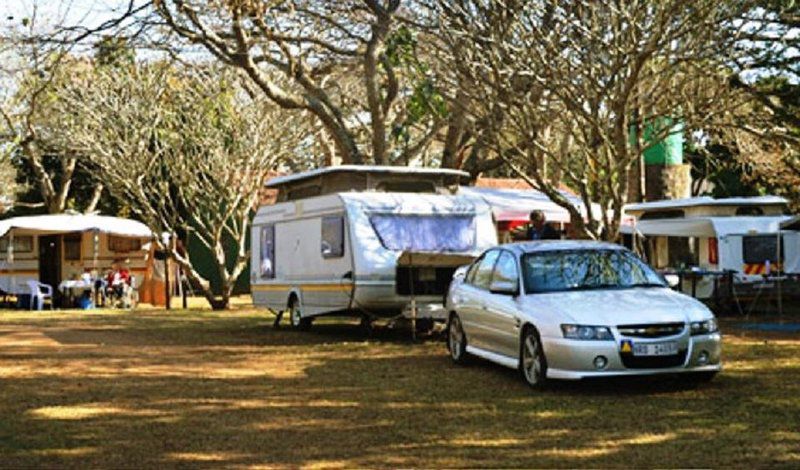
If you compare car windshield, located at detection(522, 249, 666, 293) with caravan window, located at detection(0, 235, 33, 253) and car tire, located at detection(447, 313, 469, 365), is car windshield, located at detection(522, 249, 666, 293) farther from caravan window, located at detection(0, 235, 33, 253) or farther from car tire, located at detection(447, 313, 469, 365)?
caravan window, located at detection(0, 235, 33, 253)

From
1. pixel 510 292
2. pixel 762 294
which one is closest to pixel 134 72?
pixel 762 294

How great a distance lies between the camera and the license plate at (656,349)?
1058cm

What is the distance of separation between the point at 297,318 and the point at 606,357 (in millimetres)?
10108

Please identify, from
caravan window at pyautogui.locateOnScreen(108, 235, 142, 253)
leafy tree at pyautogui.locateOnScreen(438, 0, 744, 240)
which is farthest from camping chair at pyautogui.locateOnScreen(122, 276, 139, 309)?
leafy tree at pyautogui.locateOnScreen(438, 0, 744, 240)

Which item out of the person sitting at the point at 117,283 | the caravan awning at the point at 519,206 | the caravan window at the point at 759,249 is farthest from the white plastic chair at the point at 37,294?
the caravan window at the point at 759,249

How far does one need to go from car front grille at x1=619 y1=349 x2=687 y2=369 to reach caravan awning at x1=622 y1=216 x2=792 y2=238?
13497mm

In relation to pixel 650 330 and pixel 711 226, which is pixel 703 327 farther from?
pixel 711 226

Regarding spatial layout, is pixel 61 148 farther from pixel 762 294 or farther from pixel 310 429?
pixel 310 429

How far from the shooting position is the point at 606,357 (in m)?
10.6

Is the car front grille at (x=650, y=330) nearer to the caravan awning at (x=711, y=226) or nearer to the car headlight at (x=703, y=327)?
the car headlight at (x=703, y=327)

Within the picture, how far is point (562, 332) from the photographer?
1077cm

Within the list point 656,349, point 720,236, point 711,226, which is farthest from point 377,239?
point 711,226

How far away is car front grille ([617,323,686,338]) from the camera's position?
1065cm

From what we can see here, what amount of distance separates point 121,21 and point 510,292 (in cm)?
936
